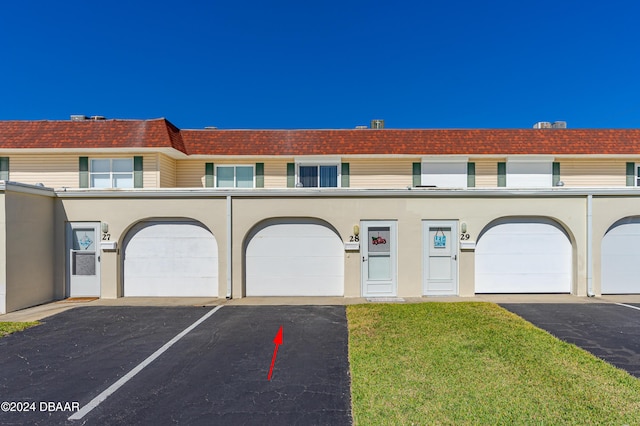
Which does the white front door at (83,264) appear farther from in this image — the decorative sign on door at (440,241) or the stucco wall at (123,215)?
the decorative sign on door at (440,241)

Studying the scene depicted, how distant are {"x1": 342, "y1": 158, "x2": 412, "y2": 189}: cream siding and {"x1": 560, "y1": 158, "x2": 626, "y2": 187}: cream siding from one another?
20.9 feet

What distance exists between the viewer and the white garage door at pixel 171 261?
31.4 ft

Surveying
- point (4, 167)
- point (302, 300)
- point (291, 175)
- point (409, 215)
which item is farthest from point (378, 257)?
point (4, 167)

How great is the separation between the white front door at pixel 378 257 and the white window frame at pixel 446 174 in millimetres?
5189

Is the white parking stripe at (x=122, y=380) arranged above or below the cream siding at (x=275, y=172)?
below

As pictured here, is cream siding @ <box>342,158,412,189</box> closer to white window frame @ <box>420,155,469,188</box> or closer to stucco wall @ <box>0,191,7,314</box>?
white window frame @ <box>420,155,469,188</box>

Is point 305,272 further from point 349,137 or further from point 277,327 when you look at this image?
point 349,137

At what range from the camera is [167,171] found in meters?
13.1

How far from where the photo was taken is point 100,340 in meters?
6.12

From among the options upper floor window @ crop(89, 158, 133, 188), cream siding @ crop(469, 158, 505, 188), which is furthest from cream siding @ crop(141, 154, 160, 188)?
cream siding @ crop(469, 158, 505, 188)

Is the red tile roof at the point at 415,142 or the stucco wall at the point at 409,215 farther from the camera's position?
the red tile roof at the point at 415,142

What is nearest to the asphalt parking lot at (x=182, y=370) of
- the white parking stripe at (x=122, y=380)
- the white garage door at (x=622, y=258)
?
the white parking stripe at (x=122, y=380)

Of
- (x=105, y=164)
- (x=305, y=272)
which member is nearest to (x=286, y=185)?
(x=305, y=272)

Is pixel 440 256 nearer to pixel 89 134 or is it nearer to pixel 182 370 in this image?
pixel 182 370
